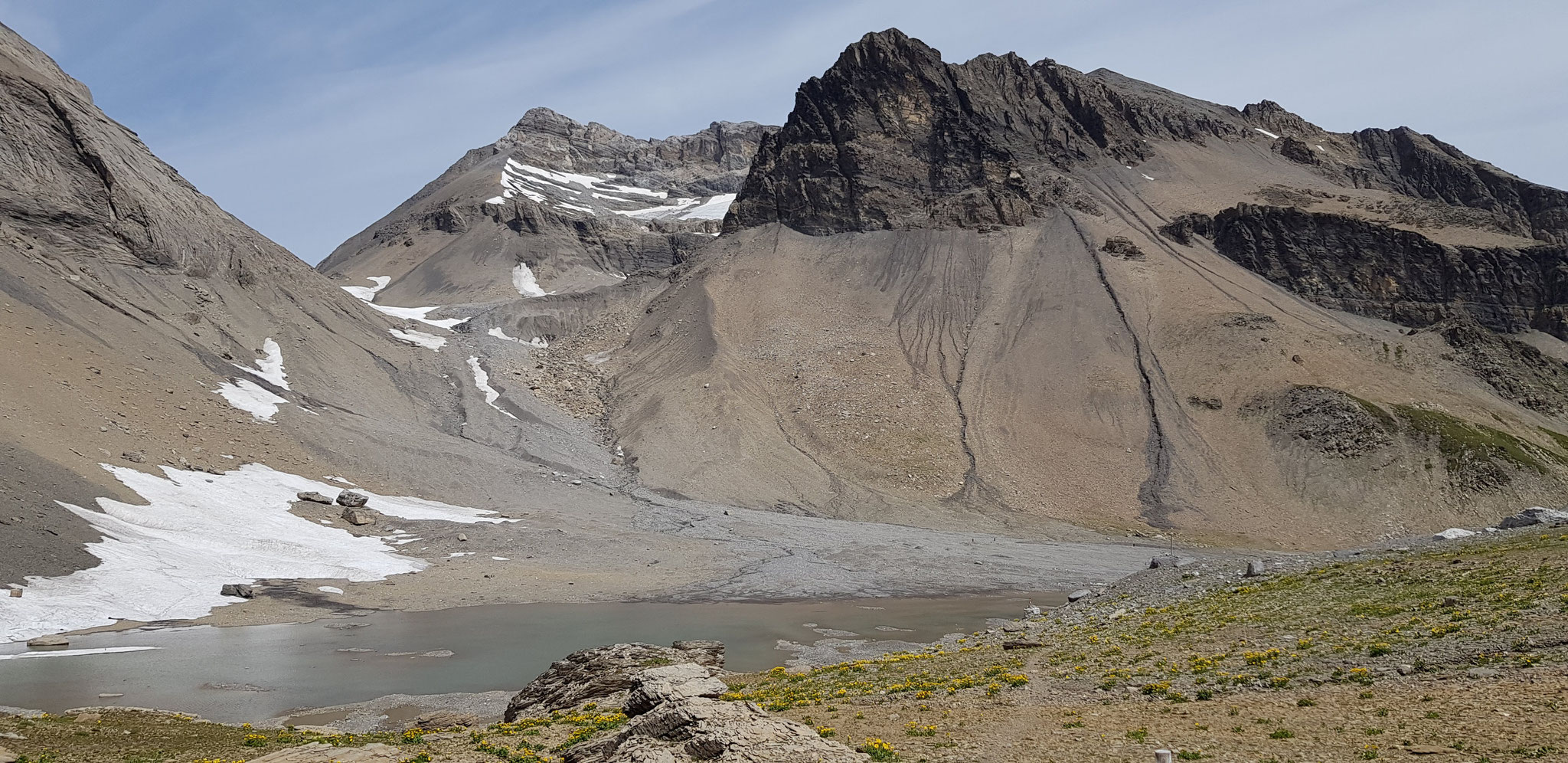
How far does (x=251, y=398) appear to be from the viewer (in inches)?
2808

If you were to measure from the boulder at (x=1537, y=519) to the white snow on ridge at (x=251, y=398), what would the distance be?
253 feet

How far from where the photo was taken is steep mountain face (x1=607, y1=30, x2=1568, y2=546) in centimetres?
8162

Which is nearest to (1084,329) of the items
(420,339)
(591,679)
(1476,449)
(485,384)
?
(1476,449)

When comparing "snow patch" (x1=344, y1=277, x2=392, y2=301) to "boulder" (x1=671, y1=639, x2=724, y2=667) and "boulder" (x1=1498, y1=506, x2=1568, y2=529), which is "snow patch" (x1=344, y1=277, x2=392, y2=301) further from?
"boulder" (x1=1498, y1=506, x2=1568, y2=529)

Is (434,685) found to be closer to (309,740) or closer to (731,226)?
(309,740)

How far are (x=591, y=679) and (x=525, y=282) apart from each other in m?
143

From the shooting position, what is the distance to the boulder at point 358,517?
59594mm

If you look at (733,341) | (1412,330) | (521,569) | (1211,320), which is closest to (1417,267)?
(1412,330)

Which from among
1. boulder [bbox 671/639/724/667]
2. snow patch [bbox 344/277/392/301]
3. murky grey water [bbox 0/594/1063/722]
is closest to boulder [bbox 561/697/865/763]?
boulder [bbox 671/639/724/667]

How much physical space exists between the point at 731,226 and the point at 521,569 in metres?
84.9

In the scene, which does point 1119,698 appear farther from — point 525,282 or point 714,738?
point 525,282

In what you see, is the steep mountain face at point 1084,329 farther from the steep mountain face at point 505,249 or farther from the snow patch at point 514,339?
the steep mountain face at point 505,249

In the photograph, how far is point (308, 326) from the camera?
8994 cm

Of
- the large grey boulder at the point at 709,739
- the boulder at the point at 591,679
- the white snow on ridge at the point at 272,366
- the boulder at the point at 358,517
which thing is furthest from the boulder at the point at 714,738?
the white snow on ridge at the point at 272,366
